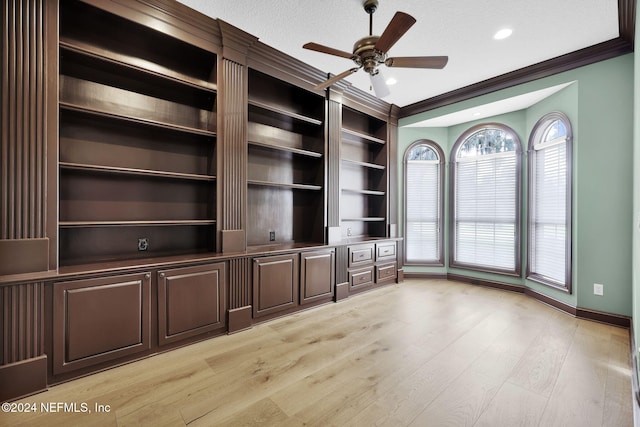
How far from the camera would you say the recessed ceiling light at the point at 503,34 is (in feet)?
9.55

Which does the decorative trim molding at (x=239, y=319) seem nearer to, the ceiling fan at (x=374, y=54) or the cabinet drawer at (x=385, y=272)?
the cabinet drawer at (x=385, y=272)

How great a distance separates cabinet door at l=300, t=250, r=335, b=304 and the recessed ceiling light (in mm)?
3040

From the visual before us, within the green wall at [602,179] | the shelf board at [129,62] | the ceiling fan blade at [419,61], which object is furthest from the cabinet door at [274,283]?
the green wall at [602,179]

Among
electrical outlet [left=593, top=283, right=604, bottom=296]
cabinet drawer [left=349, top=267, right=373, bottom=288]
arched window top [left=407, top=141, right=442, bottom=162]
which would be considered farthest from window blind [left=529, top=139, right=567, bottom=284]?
cabinet drawer [left=349, top=267, right=373, bottom=288]

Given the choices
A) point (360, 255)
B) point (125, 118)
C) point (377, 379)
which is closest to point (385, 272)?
point (360, 255)

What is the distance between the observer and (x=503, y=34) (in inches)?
117

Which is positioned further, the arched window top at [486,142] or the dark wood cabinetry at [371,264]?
the arched window top at [486,142]

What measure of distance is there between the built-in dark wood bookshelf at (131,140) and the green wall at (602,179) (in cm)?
416

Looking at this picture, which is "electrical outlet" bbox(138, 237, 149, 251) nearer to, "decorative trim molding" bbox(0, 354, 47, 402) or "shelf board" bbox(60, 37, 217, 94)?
"decorative trim molding" bbox(0, 354, 47, 402)

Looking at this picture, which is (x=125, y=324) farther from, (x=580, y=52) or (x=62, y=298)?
(x=580, y=52)

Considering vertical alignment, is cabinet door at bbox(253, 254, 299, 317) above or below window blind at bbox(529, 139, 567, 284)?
below

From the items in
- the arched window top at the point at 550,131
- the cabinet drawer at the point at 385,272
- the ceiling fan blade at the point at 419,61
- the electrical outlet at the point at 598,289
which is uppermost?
the ceiling fan blade at the point at 419,61

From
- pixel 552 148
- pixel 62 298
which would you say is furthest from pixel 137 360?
pixel 552 148

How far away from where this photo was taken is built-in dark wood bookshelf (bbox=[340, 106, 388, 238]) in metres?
4.75
